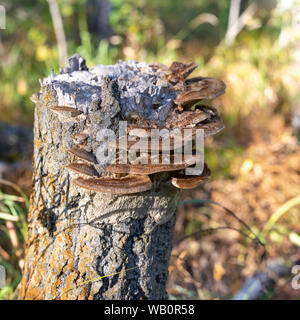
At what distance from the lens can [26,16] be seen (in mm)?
7215

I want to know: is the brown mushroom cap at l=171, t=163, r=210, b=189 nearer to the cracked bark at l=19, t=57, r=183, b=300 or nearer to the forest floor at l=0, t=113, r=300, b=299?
the cracked bark at l=19, t=57, r=183, b=300

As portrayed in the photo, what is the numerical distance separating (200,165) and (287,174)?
2840 mm

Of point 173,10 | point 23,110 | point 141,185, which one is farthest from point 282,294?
point 173,10

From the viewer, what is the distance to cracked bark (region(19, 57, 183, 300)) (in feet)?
4.45

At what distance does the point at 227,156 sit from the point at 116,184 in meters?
3.04

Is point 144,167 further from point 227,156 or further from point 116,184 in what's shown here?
point 227,156

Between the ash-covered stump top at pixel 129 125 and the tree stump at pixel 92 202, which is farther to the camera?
the tree stump at pixel 92 202

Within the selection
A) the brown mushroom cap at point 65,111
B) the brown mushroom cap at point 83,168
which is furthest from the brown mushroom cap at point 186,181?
the brown mushroom cap at point 65,111

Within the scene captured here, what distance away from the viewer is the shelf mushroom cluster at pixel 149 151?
119cm

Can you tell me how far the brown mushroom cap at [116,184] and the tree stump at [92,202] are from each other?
8 centimetres

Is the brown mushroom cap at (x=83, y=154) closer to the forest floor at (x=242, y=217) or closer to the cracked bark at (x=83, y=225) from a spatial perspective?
the cracked bark at (x=83, y=225)

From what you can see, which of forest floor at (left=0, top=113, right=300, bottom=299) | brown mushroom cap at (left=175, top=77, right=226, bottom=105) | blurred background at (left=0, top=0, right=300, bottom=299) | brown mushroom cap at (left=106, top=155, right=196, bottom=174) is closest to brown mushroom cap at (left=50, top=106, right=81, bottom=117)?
brown mushroom cap at (left=106, top=155, right=196, bottom=174)

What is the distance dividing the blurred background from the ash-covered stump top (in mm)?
753
